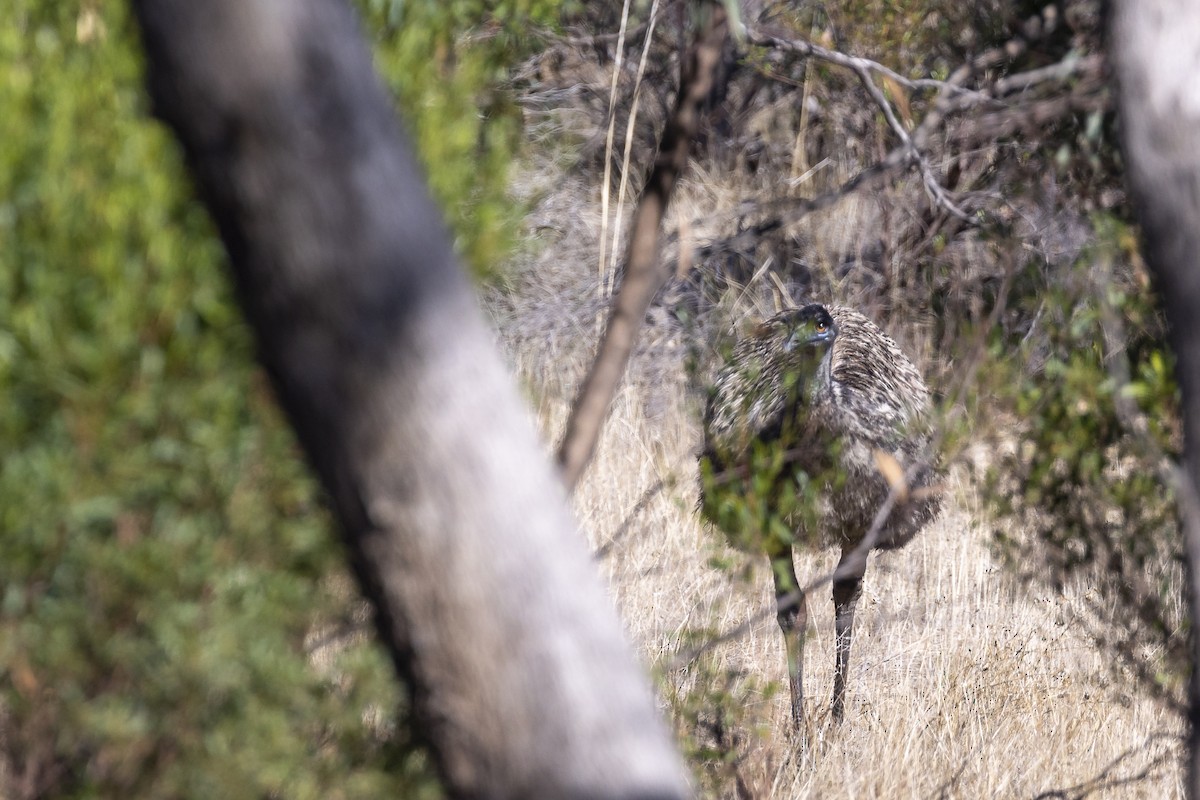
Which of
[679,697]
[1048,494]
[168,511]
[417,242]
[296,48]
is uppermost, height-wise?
[296,48]

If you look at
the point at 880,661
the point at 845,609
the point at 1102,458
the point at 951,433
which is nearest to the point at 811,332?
the point at 845,609

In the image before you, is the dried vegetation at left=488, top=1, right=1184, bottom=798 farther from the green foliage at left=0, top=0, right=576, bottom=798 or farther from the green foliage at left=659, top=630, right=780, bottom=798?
the green foliage at left=0, top=0, right=576, bottom=798

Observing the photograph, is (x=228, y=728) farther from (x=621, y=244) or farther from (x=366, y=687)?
(x=621, y=244)

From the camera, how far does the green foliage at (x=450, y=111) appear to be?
9.69ft

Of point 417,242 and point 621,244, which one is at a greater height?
point 417,242

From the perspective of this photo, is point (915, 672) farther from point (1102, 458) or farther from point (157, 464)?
point (157, 464)

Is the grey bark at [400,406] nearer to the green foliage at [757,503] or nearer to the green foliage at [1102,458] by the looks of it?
the green foliage at [757,503]

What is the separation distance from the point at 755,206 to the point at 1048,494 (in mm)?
1420

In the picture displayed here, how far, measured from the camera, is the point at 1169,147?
2.35 metres

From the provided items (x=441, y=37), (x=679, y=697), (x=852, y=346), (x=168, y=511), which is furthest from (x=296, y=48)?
(x=852, y=346)

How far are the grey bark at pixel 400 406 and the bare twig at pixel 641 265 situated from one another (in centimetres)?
123

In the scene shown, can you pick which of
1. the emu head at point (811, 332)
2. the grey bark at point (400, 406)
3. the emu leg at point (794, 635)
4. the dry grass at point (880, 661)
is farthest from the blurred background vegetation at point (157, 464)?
the emu head at point (811, 332)

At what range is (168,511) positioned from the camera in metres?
2.30

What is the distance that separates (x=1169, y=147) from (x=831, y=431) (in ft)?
11.8
